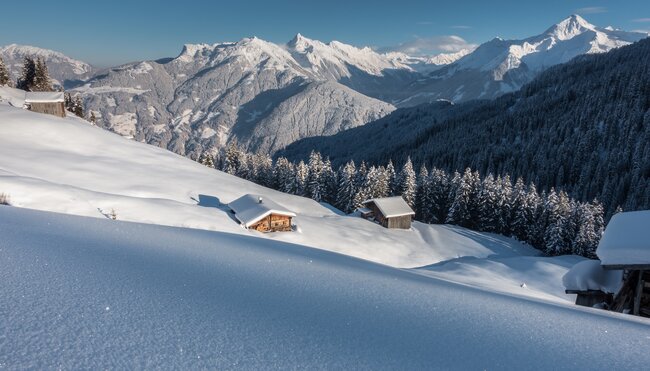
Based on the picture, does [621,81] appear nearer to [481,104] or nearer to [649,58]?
[649,58]

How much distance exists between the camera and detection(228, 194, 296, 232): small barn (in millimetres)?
32531

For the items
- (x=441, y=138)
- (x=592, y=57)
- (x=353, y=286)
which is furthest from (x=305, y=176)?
(x=592, y=57)

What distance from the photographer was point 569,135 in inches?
4820

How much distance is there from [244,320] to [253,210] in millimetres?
30328

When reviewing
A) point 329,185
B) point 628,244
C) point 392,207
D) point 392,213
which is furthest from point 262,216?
point 329,185

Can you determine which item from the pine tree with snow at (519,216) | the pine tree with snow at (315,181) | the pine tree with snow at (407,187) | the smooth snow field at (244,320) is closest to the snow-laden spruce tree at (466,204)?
the pine tree with snow at (519,216)

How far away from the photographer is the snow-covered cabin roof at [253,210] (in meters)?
32.4

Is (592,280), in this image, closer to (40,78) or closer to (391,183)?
(391,183)

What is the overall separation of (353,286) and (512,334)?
2302mm

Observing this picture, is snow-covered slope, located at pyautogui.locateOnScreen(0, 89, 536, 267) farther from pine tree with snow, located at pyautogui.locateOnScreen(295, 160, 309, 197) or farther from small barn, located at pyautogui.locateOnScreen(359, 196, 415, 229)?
pine tree with snow, located at pyautogui.locateOnScreen(295, 160, 309, 197)

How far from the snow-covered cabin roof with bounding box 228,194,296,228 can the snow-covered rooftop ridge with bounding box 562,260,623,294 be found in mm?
24777

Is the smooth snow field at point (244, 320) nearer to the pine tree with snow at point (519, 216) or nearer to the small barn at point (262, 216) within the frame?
the small barn at point (262, 216)

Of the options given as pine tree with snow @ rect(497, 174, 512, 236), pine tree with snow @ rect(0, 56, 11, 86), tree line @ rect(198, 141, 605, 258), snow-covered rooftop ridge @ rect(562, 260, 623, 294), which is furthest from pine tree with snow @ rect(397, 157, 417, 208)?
pine tree with snow @ rect(0, 56, 11, 86)

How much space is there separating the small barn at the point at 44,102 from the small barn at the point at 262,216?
125 ft
